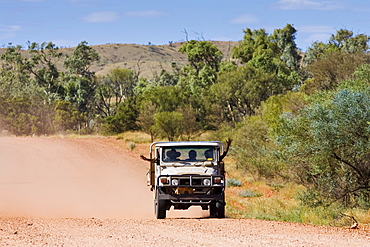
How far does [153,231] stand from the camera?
10.7m

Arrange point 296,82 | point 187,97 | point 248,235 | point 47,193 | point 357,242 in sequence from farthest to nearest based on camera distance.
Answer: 1. point 296,82
2. point 187,97
3. point 47,193
4. point 248,235
5. point 357,242

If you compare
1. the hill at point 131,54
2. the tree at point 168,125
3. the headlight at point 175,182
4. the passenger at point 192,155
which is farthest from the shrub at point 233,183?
the hill at point 131,54

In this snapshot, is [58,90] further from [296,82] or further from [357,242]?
[357,242]

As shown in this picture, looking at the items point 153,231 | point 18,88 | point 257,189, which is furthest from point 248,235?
point 18,88

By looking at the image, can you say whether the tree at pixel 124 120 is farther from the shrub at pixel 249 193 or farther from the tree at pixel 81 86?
the shrub at pixel 249 193

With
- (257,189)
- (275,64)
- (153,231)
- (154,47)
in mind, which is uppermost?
(154,47)

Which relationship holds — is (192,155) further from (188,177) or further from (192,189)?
(192,189)

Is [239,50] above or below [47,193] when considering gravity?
above

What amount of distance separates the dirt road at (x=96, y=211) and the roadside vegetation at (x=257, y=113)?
11.0 feet

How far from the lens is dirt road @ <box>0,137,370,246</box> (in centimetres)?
957

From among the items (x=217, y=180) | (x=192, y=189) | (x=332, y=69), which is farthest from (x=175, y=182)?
(x=332, y=69)

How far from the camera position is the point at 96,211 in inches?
720

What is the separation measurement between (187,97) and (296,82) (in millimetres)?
14950

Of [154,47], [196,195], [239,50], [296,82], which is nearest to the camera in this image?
[196,195]
